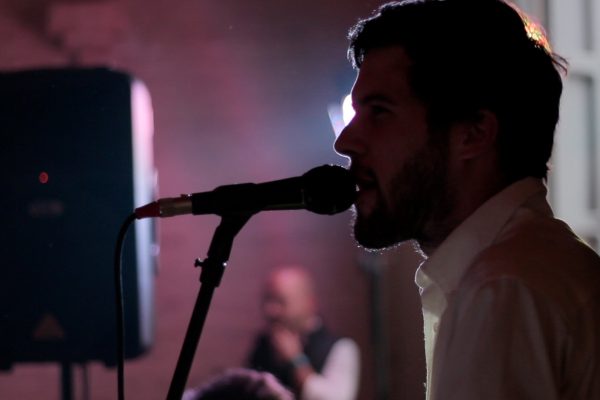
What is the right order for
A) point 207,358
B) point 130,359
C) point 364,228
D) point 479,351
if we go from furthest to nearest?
point 207,358 < point 130,359 < point 364,228 < point 479,351

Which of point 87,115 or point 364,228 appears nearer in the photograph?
point 364,228

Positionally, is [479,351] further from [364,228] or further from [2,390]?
[2,390]

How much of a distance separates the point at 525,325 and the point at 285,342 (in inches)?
80.7

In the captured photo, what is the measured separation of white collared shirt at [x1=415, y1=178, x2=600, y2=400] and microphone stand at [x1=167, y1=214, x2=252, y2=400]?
328 mm

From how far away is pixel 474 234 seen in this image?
119cm

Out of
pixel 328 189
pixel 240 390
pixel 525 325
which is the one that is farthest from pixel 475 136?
pixel 240 390

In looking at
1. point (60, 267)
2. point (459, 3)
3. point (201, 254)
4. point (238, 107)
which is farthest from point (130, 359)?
point (238, 107)

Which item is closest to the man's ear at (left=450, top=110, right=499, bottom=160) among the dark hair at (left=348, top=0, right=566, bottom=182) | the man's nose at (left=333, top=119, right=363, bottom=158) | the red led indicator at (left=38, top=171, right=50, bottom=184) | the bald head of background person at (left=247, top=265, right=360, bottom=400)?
the dark hair at (left=348, top=0, right=566, bottom=182)

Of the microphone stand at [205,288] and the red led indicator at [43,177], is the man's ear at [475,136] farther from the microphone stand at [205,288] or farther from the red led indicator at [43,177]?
the red led indicator at [43,177]

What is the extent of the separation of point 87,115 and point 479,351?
3.49 feet

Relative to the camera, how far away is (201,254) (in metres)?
2.90

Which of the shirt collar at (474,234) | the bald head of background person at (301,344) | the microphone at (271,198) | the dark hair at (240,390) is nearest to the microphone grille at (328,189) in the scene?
the microphone at (271,198)

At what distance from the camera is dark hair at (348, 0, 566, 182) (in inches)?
50.6

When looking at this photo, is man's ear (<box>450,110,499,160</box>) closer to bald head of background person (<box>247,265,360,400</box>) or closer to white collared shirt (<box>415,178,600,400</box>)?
white collared shirt (<box>415,178,600,400</box>)
